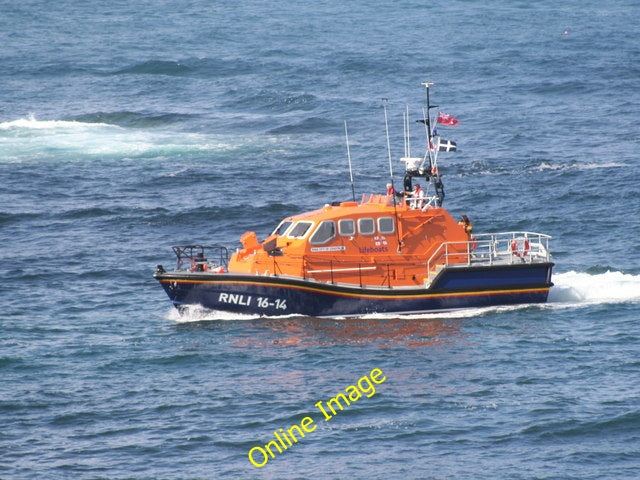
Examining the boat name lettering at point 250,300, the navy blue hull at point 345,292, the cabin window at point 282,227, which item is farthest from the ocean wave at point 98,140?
the boat name lettering at point 250,300

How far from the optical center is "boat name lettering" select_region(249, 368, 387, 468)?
2869cm

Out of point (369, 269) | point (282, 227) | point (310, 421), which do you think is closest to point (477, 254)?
point (369, 269)

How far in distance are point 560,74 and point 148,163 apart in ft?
108

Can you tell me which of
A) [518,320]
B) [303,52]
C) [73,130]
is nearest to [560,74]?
[303,52]

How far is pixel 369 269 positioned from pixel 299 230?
241 centimetres

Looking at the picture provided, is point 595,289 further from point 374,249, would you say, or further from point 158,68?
point 158,68

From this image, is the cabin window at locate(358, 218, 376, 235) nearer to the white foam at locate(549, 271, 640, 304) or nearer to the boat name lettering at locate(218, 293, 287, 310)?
the boat name lettering at locate(218, 293, 287, 310)

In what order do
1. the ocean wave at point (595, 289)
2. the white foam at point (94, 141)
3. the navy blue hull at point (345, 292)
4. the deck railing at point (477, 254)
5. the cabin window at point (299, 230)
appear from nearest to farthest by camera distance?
the navy blue hull at point (345, 292), the cabin window at point (299, 230), the deck railing at point (477, 254), the ocean wave at point (595, 289), the white foam at point (94, 141)

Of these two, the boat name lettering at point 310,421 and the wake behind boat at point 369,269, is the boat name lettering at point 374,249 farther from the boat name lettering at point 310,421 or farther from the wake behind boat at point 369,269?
the boat name lettering at point 310,421

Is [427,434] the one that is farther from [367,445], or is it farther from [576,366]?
[576,366]

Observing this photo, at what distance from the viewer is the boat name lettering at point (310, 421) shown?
28688 millimetres

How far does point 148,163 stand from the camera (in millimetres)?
63281

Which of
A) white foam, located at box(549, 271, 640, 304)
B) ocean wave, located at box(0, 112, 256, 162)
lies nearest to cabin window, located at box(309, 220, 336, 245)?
white foam, located at box(549, 271, 640, 304)

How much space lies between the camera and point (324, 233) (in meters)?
38.0
